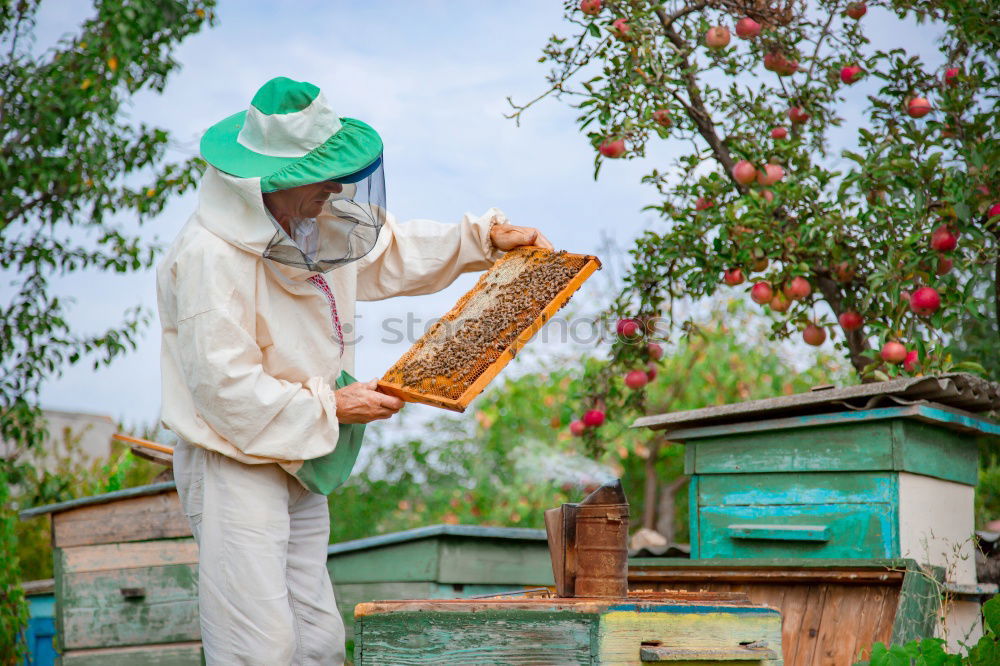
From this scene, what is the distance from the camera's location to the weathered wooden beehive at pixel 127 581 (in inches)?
158

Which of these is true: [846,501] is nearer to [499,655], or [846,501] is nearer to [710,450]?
[710,450]

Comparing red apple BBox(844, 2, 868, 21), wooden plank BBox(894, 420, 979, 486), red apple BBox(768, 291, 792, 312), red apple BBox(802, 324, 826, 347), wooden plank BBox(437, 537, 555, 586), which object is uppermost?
red apple BBox(844, 2, 868, 21)

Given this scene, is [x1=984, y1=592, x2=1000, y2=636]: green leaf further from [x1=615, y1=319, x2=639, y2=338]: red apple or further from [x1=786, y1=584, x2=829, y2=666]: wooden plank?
[x1=615, y1=319, x2=639, y2=338]: red apple

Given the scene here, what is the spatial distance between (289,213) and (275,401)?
53cm

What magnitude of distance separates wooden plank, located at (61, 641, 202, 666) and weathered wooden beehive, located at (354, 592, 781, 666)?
2094mm

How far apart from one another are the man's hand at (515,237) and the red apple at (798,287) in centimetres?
117

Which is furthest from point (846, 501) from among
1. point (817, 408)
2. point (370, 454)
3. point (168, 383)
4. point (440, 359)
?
point (370, 454)

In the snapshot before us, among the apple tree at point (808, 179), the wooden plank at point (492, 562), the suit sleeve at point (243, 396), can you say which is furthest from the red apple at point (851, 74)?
the suit sleeve at point (243, 396)

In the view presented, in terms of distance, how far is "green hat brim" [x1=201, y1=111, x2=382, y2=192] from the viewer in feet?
8.34

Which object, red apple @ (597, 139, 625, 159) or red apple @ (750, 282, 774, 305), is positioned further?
red apple @ (750, 282, 774, 305)

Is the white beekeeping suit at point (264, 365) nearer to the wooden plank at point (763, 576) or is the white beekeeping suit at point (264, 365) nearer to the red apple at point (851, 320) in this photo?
the wooden plank at point (763, 576)

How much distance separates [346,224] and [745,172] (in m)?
1.92

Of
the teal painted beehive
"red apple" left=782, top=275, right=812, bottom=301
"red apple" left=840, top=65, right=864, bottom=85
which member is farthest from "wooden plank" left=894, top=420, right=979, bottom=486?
"red apple" left=840, top=65, right=864, bottom=85

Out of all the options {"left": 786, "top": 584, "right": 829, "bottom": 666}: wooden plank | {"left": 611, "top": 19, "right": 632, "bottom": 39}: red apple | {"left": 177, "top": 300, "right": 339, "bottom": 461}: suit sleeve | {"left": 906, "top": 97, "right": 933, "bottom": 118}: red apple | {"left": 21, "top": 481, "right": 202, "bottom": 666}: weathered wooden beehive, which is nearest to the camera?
{"left": 177, "top": 300, "right": 339, "bottom": 461}: suit sleeve
